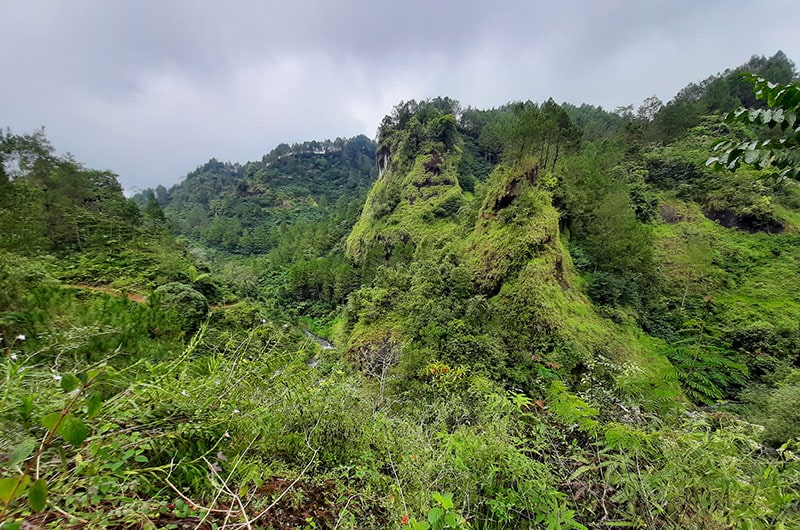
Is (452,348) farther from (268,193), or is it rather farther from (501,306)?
(268,193)

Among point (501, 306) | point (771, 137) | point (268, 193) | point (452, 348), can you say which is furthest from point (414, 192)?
point (268, 193)

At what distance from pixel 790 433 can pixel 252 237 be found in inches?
2186

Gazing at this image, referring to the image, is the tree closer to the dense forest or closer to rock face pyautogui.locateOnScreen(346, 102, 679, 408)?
the dense forest

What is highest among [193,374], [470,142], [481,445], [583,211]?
[470,142]

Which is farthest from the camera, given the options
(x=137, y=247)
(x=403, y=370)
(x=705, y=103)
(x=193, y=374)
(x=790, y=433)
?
(x=705, y=103)

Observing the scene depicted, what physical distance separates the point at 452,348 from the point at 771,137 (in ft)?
24.7

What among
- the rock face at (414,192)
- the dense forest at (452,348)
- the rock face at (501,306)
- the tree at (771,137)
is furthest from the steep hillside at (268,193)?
the tree at (771,137)

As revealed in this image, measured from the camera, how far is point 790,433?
5.46m

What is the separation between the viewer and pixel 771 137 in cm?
138

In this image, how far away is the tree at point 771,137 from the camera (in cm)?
137

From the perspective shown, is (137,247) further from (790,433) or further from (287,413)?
(790,433)

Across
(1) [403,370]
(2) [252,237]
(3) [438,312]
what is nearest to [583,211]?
(3) [438,312]

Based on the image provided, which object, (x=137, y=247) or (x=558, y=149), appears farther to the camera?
(x=137, y=247)

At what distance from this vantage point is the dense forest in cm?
142
